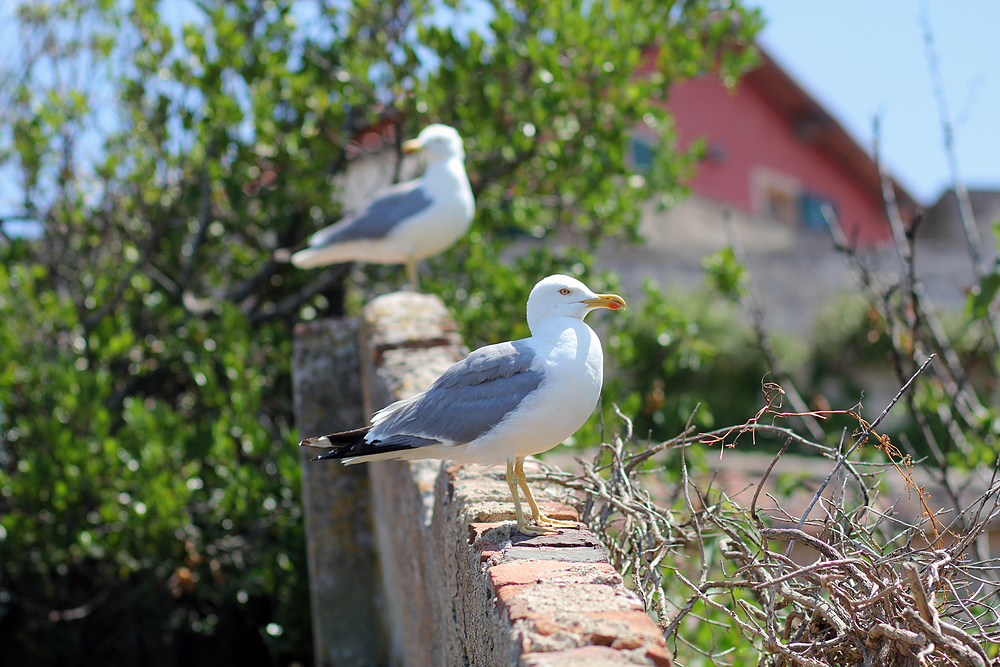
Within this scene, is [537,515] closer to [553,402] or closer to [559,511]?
[559,511]

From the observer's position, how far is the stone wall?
1971 mm

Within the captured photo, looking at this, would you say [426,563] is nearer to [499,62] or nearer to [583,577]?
[583,577]

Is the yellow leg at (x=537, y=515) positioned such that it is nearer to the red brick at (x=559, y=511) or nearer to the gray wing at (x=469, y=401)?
the red brick at (x=559, y=511)

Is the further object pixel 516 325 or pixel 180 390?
pixel 180 390

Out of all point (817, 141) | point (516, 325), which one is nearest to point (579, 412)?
point (516, 325)

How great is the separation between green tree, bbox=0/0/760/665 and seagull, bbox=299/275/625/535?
10.6 ft

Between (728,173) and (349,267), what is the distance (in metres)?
12.3

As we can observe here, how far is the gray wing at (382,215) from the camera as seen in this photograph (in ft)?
17.4

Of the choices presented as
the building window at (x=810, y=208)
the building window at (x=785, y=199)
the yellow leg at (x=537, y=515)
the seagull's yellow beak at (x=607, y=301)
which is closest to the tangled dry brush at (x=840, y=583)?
the yellow leg at (x=537, y=515)

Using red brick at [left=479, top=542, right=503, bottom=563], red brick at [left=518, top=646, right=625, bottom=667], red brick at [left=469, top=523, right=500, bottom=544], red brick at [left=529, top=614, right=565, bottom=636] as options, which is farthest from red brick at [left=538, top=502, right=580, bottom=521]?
red brick at [left=518, top=646, right=625, bottom=667]

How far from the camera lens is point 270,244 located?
7.86 m

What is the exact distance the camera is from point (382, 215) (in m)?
5.39

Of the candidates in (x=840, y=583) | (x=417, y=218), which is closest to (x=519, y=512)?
(x=840, y=583)

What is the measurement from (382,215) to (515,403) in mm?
3095
